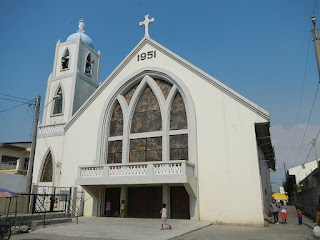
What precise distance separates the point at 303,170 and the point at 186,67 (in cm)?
3377

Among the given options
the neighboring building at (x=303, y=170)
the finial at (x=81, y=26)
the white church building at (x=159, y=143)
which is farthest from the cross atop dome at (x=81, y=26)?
the neighboring building at (x=303, y=170)

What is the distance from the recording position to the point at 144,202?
57.0ft

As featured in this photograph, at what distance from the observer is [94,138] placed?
1919 centimetres

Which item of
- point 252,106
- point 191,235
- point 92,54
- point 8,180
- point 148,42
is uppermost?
point 92,54

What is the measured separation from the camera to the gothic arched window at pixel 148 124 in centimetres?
1720

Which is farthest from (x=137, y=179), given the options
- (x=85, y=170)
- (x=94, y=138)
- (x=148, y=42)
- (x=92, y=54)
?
(x=92, y=54)

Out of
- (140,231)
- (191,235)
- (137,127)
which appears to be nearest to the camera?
(191,235)

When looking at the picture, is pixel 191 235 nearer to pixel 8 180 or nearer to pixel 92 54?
pixel 8 180

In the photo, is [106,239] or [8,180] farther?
[8,180]

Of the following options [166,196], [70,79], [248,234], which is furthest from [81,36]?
[248,234]

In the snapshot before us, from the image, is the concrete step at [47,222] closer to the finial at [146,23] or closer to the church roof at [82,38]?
the finial at [146,23]

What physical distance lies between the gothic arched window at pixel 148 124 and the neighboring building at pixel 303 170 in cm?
3210

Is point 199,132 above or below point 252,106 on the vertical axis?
below

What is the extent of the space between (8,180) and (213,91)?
13.9 m
